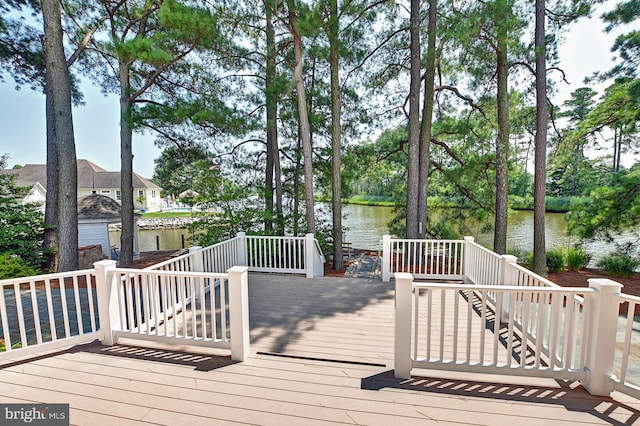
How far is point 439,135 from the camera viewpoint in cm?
871

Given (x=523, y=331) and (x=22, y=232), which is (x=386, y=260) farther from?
(x=22, y=232)

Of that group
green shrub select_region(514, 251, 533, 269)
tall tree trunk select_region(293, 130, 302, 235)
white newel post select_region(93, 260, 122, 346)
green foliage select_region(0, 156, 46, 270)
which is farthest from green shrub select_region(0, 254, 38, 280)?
green shrub select_region(514, 251, 533, 269)

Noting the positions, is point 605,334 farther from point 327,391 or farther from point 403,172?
point 403,172

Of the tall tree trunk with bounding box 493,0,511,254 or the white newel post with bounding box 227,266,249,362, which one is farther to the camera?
the tall tree trunk with bounding box 493,0,511,254

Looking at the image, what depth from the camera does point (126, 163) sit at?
7121 millimetres

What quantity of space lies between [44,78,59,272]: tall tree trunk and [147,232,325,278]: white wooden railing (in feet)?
15.9

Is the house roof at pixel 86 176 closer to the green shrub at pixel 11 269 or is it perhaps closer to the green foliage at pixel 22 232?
the green foliage at pixel 22 232

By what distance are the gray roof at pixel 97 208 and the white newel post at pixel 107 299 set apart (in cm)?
1064

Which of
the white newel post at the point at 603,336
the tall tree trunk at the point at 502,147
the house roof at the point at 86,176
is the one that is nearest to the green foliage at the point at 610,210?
the tall tree trunk at the point at 502,147

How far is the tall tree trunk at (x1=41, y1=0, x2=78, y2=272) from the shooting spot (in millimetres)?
5133

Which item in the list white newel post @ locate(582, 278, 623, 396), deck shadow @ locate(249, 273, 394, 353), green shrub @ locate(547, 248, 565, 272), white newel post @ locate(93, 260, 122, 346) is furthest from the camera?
green shrub @ locate(547, 248, 565, 272)

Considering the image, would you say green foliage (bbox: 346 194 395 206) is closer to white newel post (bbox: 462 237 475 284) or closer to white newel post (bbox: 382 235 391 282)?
white newel post (bbox: 462 237 475 284)

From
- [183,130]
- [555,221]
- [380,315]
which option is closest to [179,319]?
[380,315]

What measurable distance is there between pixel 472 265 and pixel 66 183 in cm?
789
